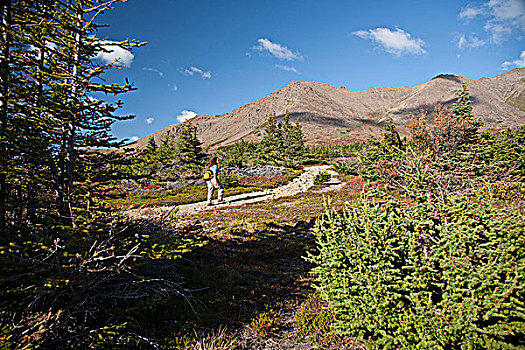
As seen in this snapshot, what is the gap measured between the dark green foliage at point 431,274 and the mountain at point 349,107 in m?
95.4

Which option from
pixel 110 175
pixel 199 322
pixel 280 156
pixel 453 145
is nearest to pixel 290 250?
pixel 199 322

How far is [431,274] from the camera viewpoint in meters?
2.49

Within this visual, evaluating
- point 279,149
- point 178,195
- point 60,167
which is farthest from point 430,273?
point 279,149

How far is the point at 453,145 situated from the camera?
43.5 ft

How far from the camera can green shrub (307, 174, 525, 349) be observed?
85.1 inches

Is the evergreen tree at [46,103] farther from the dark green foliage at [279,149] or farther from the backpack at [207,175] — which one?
the dark green foliage at [279,149]

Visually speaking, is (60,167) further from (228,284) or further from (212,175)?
(212,175)

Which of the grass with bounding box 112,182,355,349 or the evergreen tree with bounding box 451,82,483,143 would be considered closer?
the grass with bounding box 112,182,355,349

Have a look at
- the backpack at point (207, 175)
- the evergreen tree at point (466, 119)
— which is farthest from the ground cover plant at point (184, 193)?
the evergreen tree at point (466, 119)

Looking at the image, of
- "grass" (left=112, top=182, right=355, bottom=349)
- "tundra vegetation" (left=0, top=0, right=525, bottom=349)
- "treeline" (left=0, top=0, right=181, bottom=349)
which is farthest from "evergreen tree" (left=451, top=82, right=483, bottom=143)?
"treeline" (left=0, top=0, right=181, bottom=349)

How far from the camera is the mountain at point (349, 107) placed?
4382 inches

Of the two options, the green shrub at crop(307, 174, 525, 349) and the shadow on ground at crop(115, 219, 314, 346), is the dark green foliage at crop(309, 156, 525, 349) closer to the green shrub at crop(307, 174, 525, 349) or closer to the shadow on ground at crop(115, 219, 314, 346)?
the green shrub at crop(307, 174, 525, 349)

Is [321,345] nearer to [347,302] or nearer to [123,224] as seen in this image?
[347,302]

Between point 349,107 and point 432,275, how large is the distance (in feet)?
552
